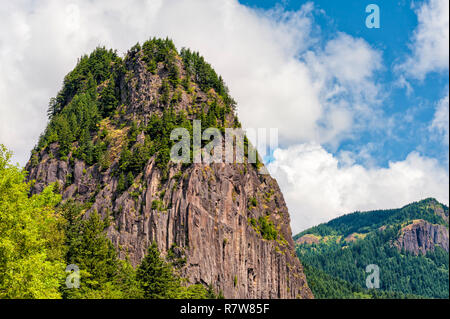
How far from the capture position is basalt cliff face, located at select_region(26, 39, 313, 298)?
10375 cm

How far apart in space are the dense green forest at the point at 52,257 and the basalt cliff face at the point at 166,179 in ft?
36.1

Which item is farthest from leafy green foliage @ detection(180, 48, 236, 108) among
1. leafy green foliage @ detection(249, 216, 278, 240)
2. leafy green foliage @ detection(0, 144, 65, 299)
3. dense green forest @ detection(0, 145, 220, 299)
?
leafy green foliage @ detection(0, 144, 65, 299)

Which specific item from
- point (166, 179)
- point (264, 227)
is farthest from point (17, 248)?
point (264, 227)

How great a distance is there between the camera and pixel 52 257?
47.2m

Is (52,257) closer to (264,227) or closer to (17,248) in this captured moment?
(17,248)

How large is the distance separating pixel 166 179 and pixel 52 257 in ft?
208

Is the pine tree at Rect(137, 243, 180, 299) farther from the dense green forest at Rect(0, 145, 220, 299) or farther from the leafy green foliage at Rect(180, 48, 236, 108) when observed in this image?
the leafy green foliage at Rect(180, 48, 236, 108)

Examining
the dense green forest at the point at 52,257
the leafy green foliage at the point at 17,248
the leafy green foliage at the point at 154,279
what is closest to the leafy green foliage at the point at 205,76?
→ the dense green forest at the point at 52,257

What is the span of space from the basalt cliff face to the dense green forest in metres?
11.0

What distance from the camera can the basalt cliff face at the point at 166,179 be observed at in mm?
103750

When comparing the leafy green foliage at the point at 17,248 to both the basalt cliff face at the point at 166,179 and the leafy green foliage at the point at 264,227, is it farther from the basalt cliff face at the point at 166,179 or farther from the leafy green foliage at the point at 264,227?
the leafy green foliage at the point at 264,227
